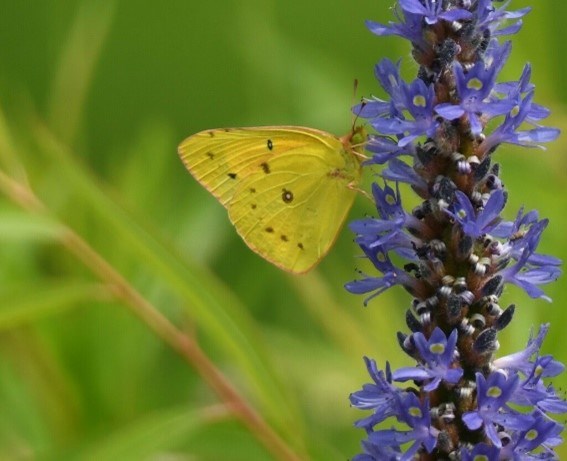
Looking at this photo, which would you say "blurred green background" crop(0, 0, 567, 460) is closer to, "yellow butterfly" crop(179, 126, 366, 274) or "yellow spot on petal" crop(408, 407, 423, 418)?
"yellow butterfly" crop(179, 126, 366, 274)

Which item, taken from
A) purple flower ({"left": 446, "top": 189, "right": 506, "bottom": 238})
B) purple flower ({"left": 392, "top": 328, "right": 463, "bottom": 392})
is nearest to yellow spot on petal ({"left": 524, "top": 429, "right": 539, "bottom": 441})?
purple flower ({"left": 392, "top": 328, "right": 463, "bottom": 392})

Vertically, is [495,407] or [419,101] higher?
[419,101]

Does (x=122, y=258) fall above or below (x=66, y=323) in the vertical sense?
above

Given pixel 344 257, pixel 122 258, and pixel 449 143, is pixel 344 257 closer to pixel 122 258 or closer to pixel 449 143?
pixel 122 258

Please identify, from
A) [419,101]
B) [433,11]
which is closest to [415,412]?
[419,101]

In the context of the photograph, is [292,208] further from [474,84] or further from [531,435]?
[531,435]

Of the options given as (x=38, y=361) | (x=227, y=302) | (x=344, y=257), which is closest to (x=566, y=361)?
(x=227, y=302)

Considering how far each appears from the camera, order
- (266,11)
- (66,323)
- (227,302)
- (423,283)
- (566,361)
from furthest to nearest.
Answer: (266,11)
(66,323)
(227,302)
(566,361)
(423,283)
